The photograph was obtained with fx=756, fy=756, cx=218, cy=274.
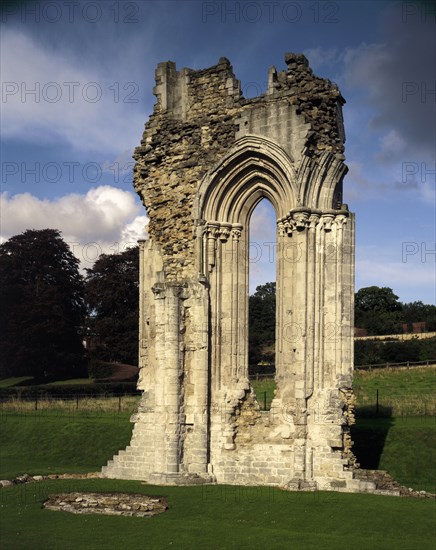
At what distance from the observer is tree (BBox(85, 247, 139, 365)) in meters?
40.2

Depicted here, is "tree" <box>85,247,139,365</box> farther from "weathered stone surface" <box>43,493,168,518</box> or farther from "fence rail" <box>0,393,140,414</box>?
"weathered stone surface" <box>43,493,168,518</box>

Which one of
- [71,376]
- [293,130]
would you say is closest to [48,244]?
[71,376]

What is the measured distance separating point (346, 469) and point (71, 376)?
93.9 ft

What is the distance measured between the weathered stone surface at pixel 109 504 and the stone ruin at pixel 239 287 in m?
2.10

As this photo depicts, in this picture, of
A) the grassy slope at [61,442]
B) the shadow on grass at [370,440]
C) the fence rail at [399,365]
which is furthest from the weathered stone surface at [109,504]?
the fence rail at [399,365]

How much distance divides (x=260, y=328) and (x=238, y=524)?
36.7 meters

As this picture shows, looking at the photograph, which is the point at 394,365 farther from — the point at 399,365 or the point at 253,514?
the point at 253,514

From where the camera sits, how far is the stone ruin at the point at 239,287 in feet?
50.1

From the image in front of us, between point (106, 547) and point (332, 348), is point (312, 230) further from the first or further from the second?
point (106, 547)

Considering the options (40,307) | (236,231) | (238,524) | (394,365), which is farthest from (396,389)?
(40,307)

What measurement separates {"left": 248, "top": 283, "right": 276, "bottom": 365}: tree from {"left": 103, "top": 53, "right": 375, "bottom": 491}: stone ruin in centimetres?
2251

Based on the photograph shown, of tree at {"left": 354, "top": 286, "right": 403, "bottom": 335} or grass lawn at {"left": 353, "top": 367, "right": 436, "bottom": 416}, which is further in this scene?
tree at {"left": 354, "top": 286, "right": 403, "bottom": 335}

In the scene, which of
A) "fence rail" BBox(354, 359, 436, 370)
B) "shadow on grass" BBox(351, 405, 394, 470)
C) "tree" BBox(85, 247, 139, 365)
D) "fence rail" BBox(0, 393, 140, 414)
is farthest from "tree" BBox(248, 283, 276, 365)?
"shadow on grass" BBox(351, 405, 394, 470)

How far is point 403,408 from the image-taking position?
2191 centimetres
